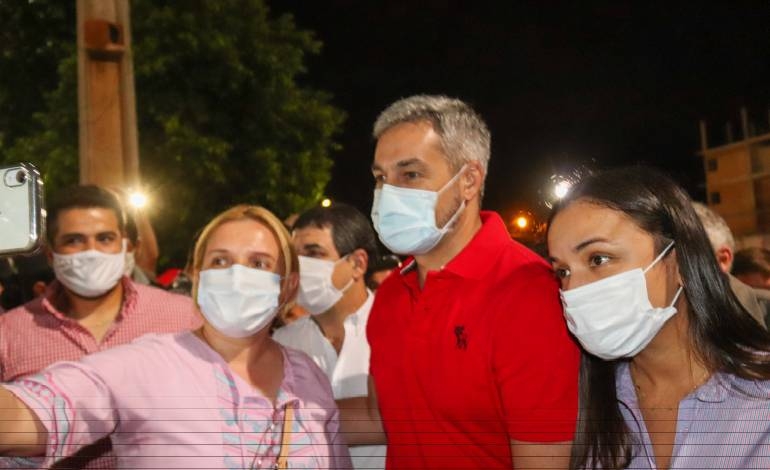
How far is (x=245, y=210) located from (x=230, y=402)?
84cm

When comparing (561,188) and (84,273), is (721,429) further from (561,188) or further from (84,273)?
(84,273)

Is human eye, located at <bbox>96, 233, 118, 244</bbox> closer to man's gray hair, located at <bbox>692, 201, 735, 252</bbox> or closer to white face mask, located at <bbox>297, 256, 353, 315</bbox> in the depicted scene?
white face mask, located at <bbox>297, 256, 353, 315</bbox>

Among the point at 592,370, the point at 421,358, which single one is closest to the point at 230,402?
the point at 421,358

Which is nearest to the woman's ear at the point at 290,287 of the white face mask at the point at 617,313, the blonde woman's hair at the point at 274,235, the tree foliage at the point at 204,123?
the blonde woman's hair at the point at 274,235

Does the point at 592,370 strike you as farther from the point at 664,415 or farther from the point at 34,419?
the point at 34,419

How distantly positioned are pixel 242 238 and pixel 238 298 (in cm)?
26

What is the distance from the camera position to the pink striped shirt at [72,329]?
344 cm

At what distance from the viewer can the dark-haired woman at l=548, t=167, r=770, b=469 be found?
232 centimetres

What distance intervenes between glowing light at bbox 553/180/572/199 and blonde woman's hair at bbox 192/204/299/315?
1.18 meters

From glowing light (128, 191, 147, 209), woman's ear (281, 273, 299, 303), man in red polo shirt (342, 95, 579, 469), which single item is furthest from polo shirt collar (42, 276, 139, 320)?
glowing light (128, 191, 147, 209)

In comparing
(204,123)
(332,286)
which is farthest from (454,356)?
(204,123)

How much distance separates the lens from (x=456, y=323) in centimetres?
270

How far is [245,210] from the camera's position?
312cm

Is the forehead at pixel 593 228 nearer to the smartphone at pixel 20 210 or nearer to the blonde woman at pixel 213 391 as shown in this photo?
the blonde woman at pixel 213 391
